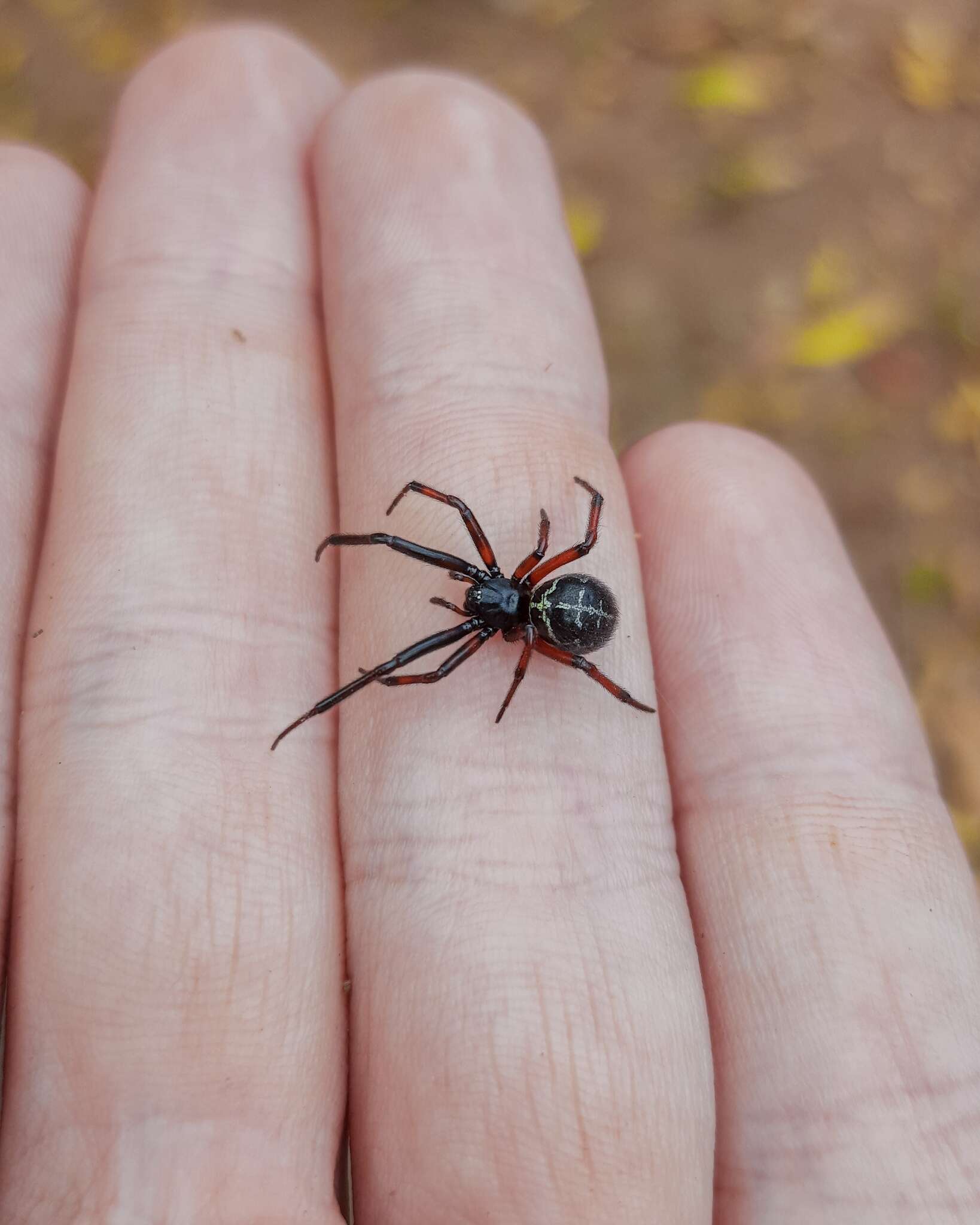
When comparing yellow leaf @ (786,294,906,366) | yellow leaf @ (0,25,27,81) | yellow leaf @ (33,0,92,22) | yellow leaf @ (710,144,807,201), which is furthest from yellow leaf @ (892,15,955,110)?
yellow leaf @ (0,25,27,81)

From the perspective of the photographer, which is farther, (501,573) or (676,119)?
(676,119)

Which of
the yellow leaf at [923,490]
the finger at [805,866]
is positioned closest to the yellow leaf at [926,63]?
the yellow leaf at [923,490]

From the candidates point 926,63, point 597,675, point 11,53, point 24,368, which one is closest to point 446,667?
point 597,675

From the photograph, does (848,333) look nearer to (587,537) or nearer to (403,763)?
(587,537)

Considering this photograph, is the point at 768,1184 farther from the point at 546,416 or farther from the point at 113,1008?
the point at 546,416

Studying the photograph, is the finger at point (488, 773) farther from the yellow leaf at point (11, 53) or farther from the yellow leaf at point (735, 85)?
the yellow leaf at point (11, 53)

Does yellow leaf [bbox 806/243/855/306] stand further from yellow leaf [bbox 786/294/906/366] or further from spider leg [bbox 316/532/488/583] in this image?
spider leg [bbox 316/532/488/583]

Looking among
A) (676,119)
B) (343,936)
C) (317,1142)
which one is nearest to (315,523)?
(343,936)
